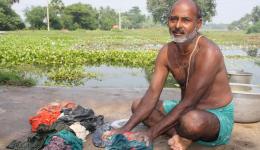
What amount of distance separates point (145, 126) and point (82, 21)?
44039 millimetres

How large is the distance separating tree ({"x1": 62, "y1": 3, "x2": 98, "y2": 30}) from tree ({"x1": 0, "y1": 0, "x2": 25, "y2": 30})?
21.7 ft

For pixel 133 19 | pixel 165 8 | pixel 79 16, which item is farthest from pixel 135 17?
pixel 79 16

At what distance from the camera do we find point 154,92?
305 cm

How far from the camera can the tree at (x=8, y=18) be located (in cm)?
3569

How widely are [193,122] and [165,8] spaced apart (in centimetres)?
4967

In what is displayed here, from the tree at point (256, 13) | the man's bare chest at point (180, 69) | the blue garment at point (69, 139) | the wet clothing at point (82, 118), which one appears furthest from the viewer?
the tree at point (256, 13)

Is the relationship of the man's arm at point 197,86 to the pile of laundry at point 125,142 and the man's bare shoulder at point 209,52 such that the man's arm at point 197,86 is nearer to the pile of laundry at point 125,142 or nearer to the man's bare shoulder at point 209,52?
the man's bare shoulder at point 209,52

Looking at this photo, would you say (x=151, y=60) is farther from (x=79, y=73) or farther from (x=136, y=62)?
(x=79, y=73)

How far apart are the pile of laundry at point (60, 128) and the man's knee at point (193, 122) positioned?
35.2 inches

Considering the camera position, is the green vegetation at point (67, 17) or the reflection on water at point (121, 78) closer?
the reflection on water at point (121, 78)

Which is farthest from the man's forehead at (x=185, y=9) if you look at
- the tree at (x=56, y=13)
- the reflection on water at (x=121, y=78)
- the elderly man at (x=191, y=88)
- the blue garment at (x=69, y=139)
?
the tree at (x=56, y=13)

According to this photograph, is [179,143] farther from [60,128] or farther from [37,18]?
[37,18]

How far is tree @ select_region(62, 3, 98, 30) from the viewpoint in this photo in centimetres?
4462

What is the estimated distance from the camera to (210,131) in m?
2.83
